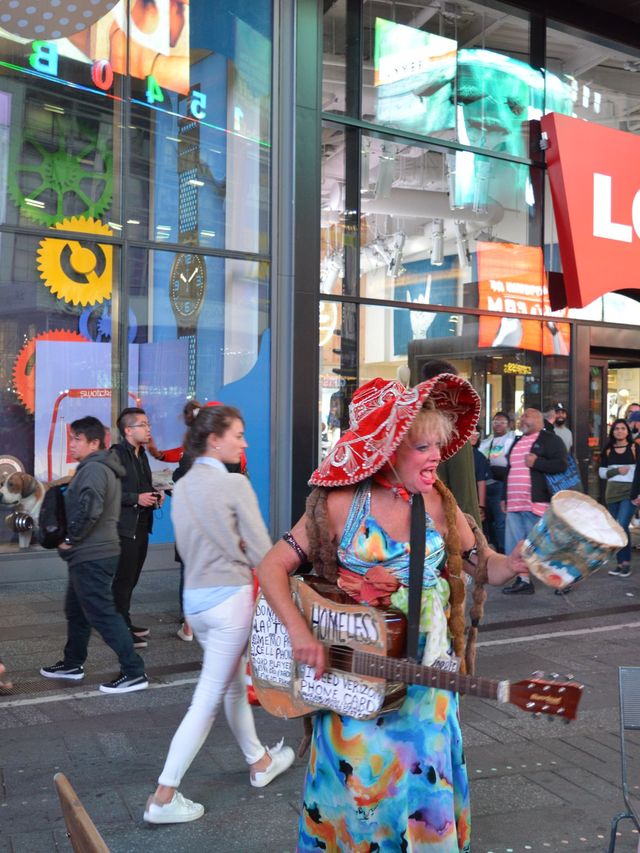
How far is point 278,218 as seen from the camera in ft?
36.5

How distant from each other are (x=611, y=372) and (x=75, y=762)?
1264cm

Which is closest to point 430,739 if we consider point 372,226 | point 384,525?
point 384,525

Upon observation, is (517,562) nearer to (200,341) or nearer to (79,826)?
(79,826)

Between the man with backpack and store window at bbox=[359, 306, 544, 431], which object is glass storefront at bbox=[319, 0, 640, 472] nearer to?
store window at bbox=[359, 306, 544, 431]

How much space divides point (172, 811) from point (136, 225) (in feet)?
25.2

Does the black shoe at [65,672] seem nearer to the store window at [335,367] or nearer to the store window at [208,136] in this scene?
the store window at [335,367]

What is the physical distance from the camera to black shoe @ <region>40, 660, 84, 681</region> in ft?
20.3

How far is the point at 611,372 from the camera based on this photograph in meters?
15.4

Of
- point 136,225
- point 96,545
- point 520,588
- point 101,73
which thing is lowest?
point 520,588

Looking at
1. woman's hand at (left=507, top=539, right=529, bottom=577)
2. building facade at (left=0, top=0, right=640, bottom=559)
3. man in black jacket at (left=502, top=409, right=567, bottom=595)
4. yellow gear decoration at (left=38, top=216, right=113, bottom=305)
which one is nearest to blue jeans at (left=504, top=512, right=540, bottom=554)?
man in black jacket at (left=502, top=409, right=567, bottom=595)

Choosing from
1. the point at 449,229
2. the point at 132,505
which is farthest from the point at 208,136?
the point at 132,505

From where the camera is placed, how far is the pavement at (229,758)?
393 centimetres

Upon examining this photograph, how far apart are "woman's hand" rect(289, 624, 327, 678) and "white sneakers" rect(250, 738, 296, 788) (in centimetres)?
189

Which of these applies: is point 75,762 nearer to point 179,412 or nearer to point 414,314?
point 179,412
